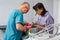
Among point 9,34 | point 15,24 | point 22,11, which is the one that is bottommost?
point 9,34

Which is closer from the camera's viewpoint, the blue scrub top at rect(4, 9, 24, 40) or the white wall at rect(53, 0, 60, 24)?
the blue scrub top at rect(4, 9, 24, 40)

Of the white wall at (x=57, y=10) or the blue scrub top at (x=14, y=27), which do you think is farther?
the white wall at (x=57, y=10)

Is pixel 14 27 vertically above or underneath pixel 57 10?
underneath

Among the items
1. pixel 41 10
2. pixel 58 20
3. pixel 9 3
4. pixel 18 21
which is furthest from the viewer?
pixel 9 3

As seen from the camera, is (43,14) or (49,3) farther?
(49,3)

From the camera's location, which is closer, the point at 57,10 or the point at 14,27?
the point at 14,27

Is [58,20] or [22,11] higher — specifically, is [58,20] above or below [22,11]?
below

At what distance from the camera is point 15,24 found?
85.4 inches

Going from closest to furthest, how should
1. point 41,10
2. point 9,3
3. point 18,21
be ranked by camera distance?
point 18,21, point 41,10, point 9,3

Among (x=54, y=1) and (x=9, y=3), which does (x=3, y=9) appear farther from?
(x=54, y=1)

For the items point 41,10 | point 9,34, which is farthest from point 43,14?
point 9,34

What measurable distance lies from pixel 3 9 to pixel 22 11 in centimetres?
165

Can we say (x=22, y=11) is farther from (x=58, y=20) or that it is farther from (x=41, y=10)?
(x=58, y=20)

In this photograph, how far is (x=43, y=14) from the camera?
2.54 m
